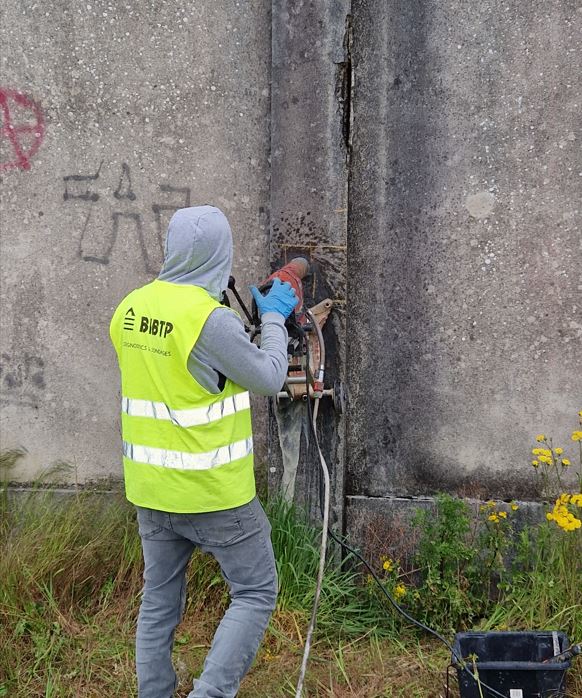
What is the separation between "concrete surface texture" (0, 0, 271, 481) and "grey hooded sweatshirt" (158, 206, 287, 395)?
1.19 metres

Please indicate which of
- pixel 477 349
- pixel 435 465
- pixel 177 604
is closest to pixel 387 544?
pixel 435 465

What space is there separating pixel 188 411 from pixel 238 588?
61 centimetres

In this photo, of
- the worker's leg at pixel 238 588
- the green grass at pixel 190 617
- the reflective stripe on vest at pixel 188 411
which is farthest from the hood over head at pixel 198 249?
the green grass at pixel 190 617

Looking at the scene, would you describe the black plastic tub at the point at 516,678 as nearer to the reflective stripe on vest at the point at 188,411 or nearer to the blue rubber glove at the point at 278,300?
the reflective stripe on vest at the point at 188,411

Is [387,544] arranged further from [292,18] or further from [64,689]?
[292,18]

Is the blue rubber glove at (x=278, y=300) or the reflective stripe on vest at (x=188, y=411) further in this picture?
the blue rubber glove at (x=278, y=300)

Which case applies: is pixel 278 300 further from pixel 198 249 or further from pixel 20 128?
pixel 20 128

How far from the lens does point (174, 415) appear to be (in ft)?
7.13

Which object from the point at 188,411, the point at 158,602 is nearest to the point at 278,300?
the point at 188,411

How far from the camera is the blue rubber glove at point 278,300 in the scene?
244cm

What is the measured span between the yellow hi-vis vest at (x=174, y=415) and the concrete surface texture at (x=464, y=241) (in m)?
1.25

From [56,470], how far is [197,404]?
5.57 ft

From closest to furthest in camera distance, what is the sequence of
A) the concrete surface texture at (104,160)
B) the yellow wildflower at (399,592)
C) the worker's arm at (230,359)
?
the worker's arm at (230,359), the yellow wildflower at (399,592), the concrete surface texture at (104,160)

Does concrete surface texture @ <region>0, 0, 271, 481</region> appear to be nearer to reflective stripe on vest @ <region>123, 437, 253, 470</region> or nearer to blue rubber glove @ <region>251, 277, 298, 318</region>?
blue rubber glove @ <region>251, 277, 298, 318</region>
